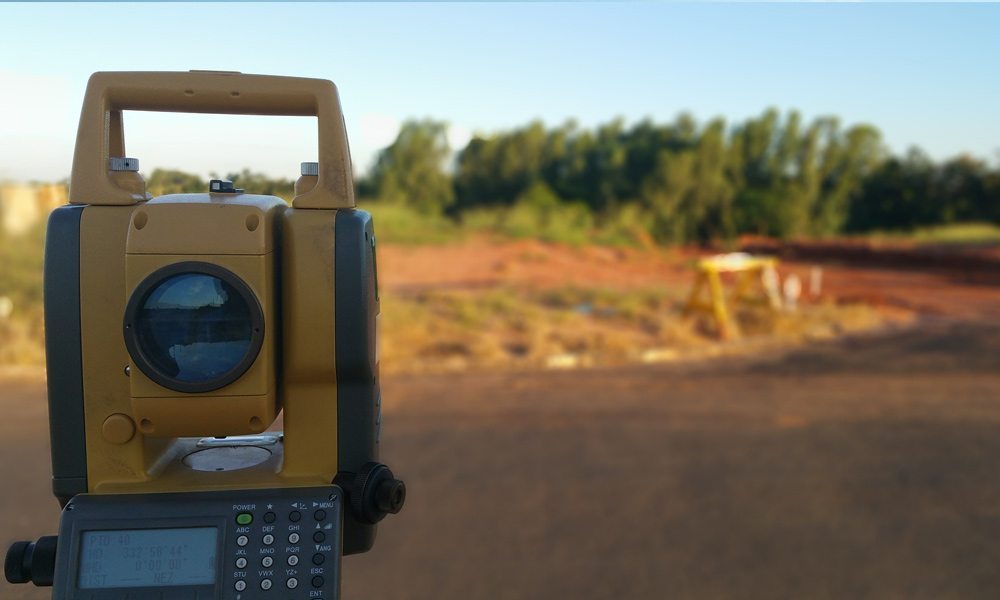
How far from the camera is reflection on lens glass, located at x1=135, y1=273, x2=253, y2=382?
112 cm

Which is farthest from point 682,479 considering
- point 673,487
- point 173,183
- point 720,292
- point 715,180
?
point 715,180

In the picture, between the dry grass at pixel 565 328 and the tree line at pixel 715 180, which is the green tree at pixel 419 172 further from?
the dry grass at pixel 565 328

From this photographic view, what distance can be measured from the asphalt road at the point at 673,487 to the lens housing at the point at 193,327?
0.89m

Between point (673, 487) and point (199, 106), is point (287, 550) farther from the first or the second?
point (673, 487)

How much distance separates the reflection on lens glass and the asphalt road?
89 cm

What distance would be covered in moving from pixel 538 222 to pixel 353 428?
24408mm

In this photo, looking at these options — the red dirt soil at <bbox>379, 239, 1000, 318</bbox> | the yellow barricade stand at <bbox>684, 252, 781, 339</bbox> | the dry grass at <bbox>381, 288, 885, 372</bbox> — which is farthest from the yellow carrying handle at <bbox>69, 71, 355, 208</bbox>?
the red dirt soil at <bbox>379, 239, 1000, 318</bbox>

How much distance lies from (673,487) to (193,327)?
4.25m

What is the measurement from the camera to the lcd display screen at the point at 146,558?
1.12 m

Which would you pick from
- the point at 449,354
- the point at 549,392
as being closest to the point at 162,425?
the point at 549,392

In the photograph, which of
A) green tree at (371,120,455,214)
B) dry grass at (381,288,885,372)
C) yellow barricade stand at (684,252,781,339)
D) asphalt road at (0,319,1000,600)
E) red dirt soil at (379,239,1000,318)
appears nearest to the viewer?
asphalt road at (0,319,1000,600)

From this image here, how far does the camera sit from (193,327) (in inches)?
44.5

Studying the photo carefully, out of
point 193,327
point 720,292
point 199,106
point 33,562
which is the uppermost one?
point 199,106

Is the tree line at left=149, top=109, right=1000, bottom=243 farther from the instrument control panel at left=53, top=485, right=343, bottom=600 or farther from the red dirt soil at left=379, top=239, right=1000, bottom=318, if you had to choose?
the instrument control panel at left=53, top=485, right=343, bottom=600
